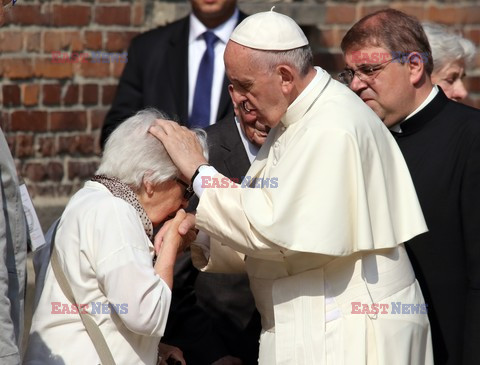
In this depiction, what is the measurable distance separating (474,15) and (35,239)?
175 inches

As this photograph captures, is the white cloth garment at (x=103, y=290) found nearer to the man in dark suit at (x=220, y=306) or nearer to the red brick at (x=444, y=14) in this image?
the man in dark suit at (x=220, y=306)

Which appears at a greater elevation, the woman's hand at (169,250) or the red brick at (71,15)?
the red brick at (71,15)

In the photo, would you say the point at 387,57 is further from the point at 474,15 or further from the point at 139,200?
the point at 474,15

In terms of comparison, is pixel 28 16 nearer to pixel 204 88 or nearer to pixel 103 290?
pixel 204 88

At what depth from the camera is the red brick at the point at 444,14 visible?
22.9ft

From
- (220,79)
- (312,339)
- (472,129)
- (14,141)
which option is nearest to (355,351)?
(312,339)

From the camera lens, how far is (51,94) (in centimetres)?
622

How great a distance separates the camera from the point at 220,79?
5.79 metres

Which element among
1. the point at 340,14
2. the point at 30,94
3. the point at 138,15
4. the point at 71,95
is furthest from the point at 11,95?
the point at 340,14

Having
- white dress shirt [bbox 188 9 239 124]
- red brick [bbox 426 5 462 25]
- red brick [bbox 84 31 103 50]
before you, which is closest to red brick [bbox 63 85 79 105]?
red brick [bbox 84 31 103 50]

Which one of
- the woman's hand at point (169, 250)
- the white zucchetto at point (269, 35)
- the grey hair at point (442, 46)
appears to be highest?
the white zucchetto at point (269, 35)

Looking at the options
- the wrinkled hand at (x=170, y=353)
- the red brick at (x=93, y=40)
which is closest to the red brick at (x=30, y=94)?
the red brick at (x=93, y=40)

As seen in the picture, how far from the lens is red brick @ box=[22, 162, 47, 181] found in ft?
20.3

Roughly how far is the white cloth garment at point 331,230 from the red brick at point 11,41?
289 cm
